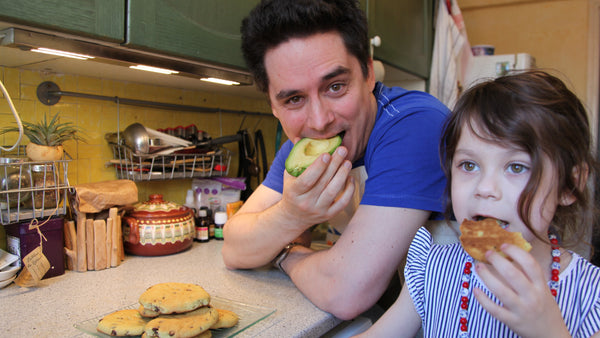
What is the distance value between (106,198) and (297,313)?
0.70 m

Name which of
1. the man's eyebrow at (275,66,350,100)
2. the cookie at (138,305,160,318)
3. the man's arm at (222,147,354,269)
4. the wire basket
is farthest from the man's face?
the wire basket

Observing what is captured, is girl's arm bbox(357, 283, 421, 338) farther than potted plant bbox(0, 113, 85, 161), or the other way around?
potted plant bbox(0, 113, 85, 161)

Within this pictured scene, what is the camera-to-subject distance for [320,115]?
1067mm

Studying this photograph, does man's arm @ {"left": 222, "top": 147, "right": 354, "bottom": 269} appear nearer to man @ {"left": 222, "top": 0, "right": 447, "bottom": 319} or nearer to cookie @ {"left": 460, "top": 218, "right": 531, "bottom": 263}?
man @ {"left": 222, "top": 0, "right": 447, "bottom": 319}

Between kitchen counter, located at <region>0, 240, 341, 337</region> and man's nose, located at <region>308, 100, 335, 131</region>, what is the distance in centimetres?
44

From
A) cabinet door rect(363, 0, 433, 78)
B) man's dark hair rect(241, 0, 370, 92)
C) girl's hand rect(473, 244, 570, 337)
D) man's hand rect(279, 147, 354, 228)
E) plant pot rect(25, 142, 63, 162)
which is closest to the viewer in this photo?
girl's hand rect(473, 244, 570, 337)

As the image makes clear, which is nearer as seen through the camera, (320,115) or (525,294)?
(525,294)

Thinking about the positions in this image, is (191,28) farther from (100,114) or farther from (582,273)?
(582,273)

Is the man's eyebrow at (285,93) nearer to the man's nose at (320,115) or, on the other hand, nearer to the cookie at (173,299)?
the man's nose at (320,115)

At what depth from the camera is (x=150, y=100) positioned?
65.7 inches

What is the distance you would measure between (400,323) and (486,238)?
1.14 ft

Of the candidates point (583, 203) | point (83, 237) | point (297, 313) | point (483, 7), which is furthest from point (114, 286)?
point (483, 7)

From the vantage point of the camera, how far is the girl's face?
730mm

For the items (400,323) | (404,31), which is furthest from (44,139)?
(404,31)
